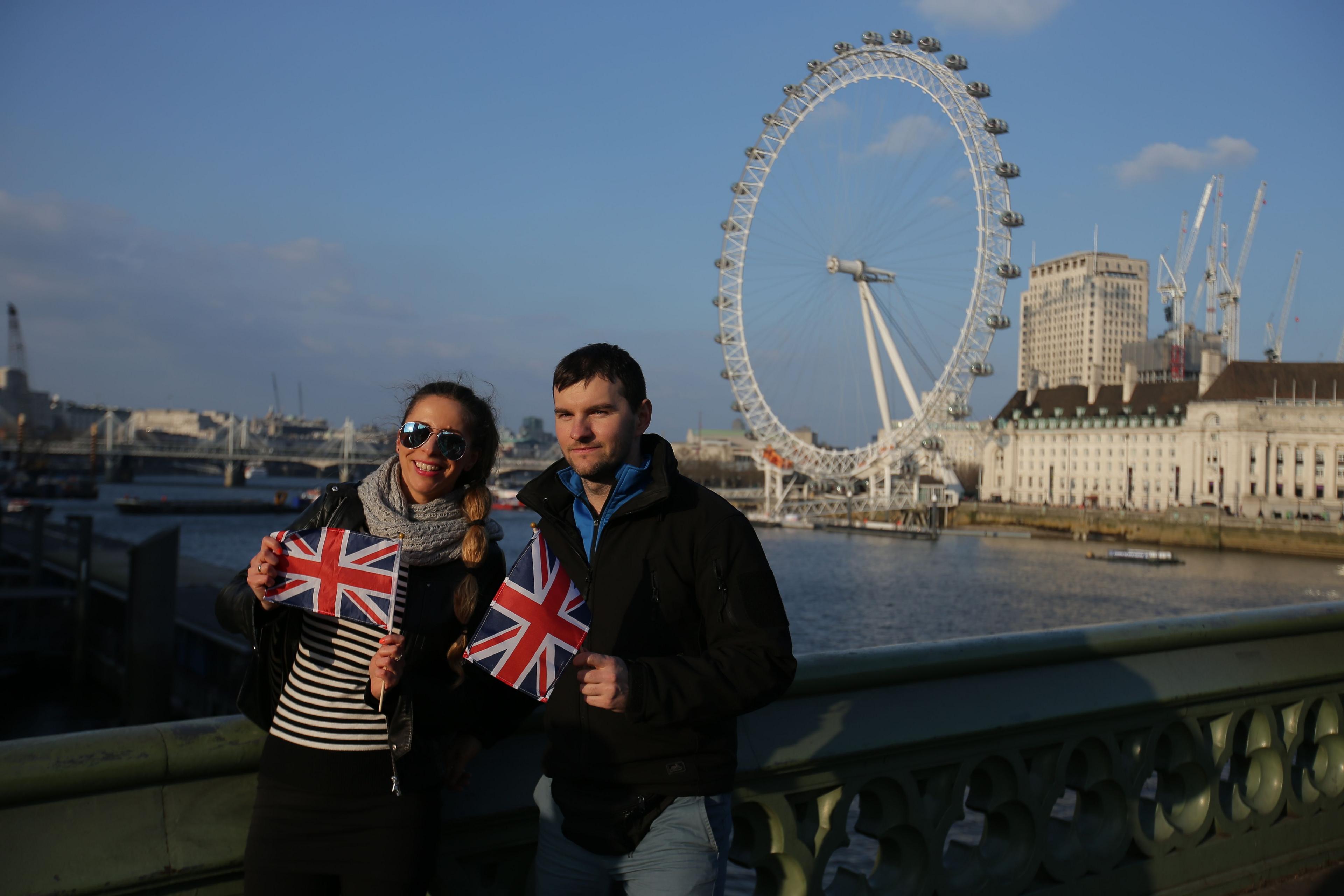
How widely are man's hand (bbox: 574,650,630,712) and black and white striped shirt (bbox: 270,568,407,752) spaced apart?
0.38m

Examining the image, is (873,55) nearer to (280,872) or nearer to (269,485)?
(280,872)

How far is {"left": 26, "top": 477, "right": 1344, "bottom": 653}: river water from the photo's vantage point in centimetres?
2731

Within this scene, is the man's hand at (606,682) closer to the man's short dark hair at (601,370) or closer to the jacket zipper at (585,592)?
the jacket zipper at (585,592)

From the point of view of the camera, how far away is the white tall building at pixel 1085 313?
139625 millimetres

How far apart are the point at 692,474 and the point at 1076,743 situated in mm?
72877

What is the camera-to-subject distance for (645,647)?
179 centimetres

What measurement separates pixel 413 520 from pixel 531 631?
0.41 m

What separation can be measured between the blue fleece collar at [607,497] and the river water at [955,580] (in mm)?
13944

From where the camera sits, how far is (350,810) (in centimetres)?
178

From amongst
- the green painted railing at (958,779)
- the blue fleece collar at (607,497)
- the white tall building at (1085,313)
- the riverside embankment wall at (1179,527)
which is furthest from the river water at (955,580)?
the white tall building at (1085,313)

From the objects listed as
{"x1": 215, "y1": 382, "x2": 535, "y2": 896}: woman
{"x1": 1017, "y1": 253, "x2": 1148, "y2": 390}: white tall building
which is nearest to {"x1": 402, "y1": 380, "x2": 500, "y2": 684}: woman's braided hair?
{"x1": 215, "y1": 382, "x2": 535, "y2": 896}: woman

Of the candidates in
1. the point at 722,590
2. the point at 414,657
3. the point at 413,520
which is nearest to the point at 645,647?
the point at 722,590

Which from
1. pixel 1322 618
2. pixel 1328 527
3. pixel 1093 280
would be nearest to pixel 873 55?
pixel 1328 527

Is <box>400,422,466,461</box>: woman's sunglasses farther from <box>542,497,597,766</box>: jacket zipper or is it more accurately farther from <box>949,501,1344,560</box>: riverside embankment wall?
<box>949,501,1344,560</box>: riverside embankment wall
